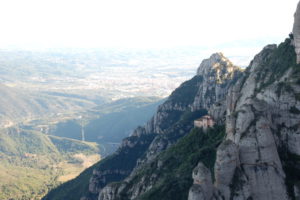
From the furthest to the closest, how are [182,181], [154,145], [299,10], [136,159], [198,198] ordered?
[136,159] < [154,145] < [299,10] < [182,181] < [198,198]

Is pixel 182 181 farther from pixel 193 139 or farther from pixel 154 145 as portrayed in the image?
pixel 154 145

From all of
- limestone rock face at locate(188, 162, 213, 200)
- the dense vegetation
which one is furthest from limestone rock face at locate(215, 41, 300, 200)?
the dense vegetation

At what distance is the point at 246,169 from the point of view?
64625mm

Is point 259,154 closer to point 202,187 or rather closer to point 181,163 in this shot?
point 202,187

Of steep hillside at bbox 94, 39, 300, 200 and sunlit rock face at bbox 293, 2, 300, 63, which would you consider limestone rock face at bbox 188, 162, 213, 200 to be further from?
sunlit rock face at bbox 293, 2, 300, 63

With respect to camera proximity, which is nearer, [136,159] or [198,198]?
[198,198]

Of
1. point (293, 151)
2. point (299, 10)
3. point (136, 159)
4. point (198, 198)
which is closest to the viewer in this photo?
point (198, 198)

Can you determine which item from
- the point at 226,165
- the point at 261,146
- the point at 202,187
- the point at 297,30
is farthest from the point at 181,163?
the point at 261,146

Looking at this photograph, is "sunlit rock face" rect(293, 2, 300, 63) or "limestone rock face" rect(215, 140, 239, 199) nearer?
"limestone rock face" rect(215, 140, 239, 199)

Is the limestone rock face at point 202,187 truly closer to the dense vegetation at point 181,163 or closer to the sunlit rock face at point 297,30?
the dense vegetation at point 181,163

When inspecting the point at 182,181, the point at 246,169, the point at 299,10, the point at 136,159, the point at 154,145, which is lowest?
the point at 136,159

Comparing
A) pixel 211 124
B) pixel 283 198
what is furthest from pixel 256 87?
pixel 283 198

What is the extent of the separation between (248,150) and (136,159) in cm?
13690

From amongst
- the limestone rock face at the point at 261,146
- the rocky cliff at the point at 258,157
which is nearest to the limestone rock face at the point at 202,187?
the rocky cliff at the point at 258,157
